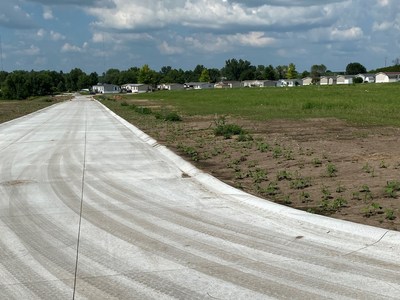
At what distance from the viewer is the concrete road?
4938 millimetres

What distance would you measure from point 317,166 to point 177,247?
5603mm

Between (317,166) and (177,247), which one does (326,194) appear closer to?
(317,166)

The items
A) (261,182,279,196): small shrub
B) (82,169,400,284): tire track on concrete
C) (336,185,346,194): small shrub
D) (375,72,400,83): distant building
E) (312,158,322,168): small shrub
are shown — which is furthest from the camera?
(375,72,400,83): distant building

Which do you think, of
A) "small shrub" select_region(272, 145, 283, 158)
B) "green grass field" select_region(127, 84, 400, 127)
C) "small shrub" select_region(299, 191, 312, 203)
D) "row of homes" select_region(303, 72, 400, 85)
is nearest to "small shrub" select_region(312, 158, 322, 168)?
"small shrub" select_region(272, 145, 283, 158)

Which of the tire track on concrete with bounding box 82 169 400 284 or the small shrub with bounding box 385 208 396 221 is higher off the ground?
the small shrub with bounding box 385 208 396 221

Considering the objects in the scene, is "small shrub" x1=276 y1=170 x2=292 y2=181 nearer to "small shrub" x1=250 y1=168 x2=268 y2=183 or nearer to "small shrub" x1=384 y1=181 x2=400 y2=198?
"small shrub" x1=250 y1=168 x2=268 y2=183

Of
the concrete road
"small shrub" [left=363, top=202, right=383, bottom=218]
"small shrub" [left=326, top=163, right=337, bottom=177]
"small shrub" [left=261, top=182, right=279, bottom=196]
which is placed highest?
"small shrub" [left=326, top=163, right=337, bottom=177]

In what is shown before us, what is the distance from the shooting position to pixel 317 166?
36.0 feet

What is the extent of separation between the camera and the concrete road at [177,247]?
194 inches

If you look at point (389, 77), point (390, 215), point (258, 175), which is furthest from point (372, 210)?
point (389, 77)

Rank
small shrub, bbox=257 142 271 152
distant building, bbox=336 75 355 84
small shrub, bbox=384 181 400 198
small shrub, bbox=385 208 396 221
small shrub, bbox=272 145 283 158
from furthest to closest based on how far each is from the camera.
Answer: distant building, bbox=336 75 355 84 < small shrub, bbox=257 142 271 152 < small shrub, bbox=272 145 283 158 < small shrub, bbox=384 181 400 198 < small shrub, bbox=385 208 396 221

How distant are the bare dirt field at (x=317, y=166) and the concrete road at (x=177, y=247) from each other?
0.56 metres

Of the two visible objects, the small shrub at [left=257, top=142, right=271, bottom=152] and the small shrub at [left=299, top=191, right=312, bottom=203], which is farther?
the small shrub at [left=257, top=142, right=271, bottom=152]

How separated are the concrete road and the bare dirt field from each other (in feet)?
1.83
